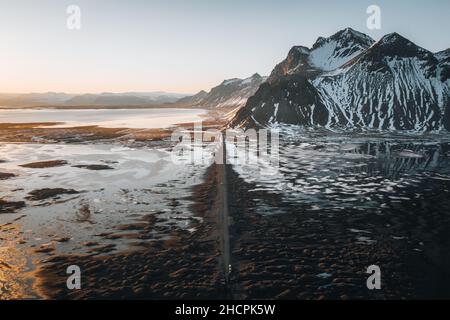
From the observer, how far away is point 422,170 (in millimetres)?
43000

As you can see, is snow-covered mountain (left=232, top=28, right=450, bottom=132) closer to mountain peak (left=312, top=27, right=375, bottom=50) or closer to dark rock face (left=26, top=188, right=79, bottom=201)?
mountain peak (left=312, top=27, right=375, bottom=50)

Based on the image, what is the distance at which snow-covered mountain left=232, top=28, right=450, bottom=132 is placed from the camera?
10738 cm

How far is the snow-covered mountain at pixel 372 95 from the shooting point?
10738 cm

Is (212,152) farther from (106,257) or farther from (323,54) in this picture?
(323,54)

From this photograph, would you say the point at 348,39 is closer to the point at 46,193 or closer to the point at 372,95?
the point at 372,95

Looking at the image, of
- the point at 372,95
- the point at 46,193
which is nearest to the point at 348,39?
the point at 372,95

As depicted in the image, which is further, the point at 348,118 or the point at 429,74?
the point at 429,74

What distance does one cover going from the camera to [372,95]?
391 feet

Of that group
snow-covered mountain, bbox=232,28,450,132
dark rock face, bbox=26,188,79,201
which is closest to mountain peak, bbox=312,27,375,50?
snow-covered mountain, bbox=232,28,450,132

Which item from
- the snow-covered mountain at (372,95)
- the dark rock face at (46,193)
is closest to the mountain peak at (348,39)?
the snow-covered mountain at (372,95)

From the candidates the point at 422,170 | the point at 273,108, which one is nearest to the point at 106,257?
the point at 422,170

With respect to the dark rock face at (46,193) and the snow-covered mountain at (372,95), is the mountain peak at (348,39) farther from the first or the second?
the dark rock face at (46,193)

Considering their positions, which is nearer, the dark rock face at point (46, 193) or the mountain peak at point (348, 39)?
the dark rock face at point (46, 193)

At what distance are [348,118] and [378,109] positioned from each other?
38.5 feet
